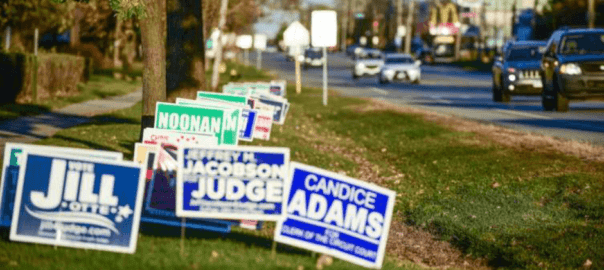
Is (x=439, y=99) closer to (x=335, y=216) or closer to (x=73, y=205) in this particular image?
(x=335, y=216)

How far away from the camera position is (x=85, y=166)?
8.12 meters

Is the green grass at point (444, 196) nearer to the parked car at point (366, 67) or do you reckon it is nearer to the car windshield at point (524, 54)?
the car windshield at point (524, 54)

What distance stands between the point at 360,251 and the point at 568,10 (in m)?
81.9

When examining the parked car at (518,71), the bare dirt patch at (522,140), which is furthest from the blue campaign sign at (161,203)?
the parked car at (518,71)

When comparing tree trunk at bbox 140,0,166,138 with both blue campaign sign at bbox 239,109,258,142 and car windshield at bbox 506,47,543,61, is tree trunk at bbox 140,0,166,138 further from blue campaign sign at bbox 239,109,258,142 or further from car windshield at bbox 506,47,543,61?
car windshield at bbox 506,47,543,61

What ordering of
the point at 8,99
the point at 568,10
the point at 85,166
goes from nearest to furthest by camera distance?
the point at 85,166 → the point at 8,99 → the point at 568,10

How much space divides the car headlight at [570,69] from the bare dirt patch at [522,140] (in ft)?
7.92

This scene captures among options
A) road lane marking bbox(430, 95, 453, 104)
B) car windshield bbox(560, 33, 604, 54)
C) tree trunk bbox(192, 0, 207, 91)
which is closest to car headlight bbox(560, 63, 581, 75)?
car windshield bbox(560, 33, 604, 54)

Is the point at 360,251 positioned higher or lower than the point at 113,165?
lower

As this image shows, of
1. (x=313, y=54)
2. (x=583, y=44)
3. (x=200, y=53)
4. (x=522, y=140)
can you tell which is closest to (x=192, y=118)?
(x=522, y=140)

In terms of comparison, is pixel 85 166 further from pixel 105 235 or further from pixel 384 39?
pixel 384 39

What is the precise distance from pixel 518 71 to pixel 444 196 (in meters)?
17.1

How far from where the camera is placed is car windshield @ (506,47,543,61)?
32438mm

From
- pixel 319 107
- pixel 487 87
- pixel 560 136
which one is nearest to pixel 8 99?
pixel 319 107
